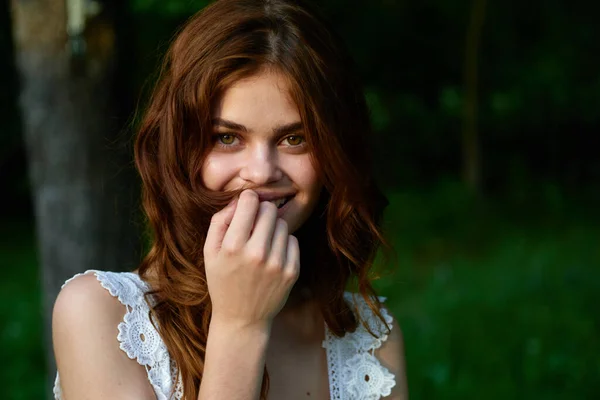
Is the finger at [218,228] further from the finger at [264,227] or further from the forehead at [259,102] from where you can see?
the forehead at [259,102]

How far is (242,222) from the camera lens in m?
1.84

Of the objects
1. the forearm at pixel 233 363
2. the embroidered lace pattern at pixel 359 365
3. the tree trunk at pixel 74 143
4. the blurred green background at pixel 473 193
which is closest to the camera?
the forearm at pixel 233 363

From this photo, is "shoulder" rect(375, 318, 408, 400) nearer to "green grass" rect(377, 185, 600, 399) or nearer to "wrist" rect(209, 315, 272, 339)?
"wrist" rect(209, 315, 272, 339)

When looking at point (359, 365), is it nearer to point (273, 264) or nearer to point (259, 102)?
point (273, 264)

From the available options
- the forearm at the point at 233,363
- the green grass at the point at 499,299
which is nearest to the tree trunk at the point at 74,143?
the forearm at the point at 233,363

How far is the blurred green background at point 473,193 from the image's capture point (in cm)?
564

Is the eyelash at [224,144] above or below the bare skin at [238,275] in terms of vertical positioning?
above

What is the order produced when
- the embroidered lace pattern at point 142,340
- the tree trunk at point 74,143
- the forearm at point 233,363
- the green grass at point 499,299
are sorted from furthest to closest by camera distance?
the green grass at point 499,299 < the tree trunk at point 74,143 < the embroidered lace pattern at point 142,340 < the forearm at point 233,363

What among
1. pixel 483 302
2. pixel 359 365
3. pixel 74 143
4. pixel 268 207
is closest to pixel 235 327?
pixel 268 207

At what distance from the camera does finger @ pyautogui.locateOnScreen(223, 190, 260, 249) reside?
1.82 meters

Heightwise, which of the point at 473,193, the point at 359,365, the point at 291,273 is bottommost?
the point at 473,193

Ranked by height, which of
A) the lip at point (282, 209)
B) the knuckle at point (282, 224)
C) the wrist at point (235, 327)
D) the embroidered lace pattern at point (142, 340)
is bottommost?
the embroidered lace pattern at point (142, 340)

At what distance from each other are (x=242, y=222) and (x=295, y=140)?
1.08ft

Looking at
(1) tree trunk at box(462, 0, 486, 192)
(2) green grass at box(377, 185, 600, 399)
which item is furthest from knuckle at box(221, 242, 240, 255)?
(1) tree trunk at box(462, 0, 486, 192)
